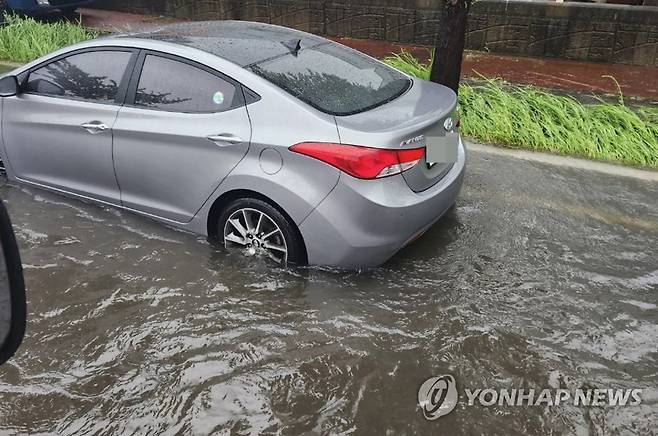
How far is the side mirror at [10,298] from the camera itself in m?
1.59

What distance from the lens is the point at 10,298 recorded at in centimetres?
160

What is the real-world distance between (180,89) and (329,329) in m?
1.96

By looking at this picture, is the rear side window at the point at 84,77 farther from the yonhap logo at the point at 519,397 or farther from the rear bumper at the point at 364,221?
the yonhap logo at the point at 519,397

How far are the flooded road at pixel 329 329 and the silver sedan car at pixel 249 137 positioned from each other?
311mm

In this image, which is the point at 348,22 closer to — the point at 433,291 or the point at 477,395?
the point at 433,291

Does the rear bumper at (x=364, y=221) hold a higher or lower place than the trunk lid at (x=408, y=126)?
lower

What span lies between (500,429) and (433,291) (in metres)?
1.24

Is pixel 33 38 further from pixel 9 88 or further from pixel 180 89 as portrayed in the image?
pixel 180 89

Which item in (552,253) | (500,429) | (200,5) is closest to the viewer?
(500,429)

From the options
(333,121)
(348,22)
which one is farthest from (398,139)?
(348,22)

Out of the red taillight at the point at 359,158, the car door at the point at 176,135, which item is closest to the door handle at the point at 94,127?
the car door at the point at 176,135

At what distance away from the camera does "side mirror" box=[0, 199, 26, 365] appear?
1.59 meters

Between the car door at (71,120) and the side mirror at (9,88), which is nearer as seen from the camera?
the car door at (71,120)

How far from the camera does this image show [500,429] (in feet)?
9.50
